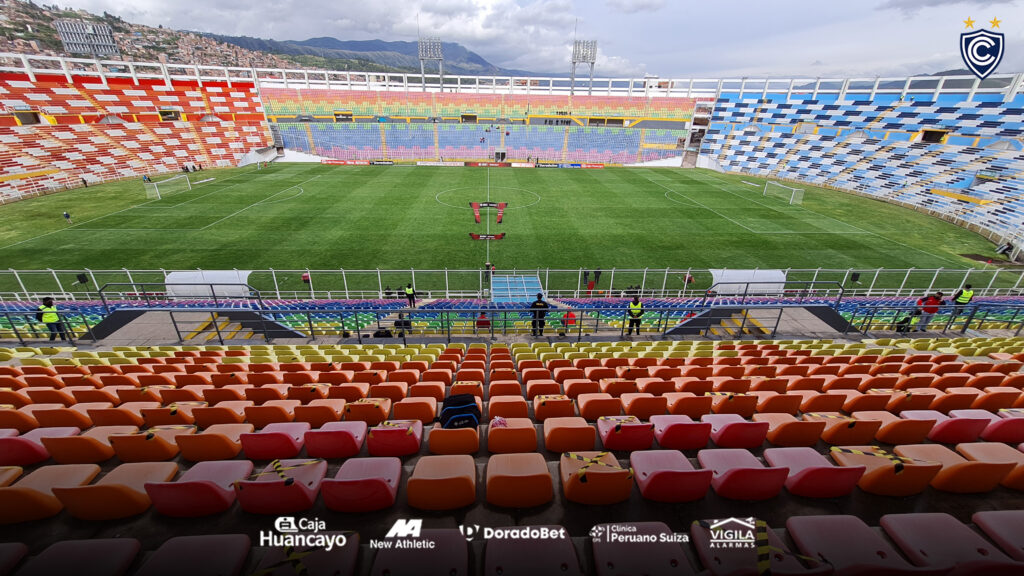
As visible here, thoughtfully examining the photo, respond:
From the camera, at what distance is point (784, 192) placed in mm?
37000

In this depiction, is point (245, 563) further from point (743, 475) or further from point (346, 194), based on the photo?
point (346, 194)

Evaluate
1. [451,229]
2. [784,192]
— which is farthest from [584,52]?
[451,229]

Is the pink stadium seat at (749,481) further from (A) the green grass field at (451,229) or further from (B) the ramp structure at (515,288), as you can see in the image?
(A) the green grass field at (451,229)

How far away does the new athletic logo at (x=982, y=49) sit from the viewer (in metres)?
24.2

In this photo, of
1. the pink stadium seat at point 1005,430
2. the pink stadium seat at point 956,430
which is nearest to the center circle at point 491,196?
the pink stadium seat at point 956,430

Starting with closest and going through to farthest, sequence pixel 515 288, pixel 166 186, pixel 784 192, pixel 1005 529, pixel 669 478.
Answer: pixel 1005 529, pixel 669 478, pixel 515 288, pixel 166 186, pixel 784 192

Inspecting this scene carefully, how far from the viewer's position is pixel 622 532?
9.04ft

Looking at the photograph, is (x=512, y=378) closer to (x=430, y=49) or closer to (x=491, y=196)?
(x=491, y=196)

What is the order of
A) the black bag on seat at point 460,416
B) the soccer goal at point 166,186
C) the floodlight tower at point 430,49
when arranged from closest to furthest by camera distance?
the black bag on seat at point 460,416
the soccer goal at point 166,186
the floodlight tower at point 430,49

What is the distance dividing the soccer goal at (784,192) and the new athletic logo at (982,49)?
38.6ft

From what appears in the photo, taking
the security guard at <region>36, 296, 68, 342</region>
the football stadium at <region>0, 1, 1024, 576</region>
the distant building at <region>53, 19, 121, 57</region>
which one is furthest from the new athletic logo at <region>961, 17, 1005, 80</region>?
the distant building at <region>53, 19, 121, 57</region>

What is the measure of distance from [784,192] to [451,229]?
32.2 meters

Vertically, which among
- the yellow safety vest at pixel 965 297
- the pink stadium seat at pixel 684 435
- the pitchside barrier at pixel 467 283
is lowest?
the pitchside barrier at pixel 467 283

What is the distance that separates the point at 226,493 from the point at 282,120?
62.6 meters
